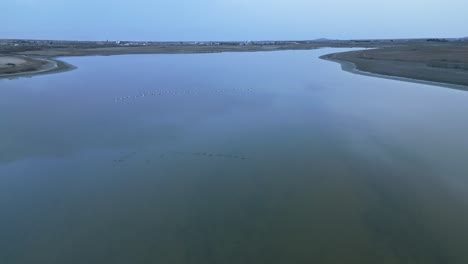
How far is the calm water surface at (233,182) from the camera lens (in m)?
5.89

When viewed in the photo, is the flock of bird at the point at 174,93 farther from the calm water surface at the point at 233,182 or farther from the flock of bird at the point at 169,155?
the flock of bird at the point at 169,155

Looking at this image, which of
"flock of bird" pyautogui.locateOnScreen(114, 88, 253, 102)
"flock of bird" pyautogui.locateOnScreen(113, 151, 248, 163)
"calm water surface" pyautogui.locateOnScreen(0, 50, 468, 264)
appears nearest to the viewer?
"calm water surface" pyautogui.locateOnScreen(0, 50, 468, 264)

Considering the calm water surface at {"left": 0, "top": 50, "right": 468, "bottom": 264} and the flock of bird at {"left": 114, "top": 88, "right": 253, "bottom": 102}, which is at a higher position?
the flock of bird at {"left": 114, "top": 88, "right": 253, "bottom": 102}

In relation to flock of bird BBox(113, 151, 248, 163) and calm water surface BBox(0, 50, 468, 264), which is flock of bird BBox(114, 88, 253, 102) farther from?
flock of bird BBox(113, 151, 248, 163)

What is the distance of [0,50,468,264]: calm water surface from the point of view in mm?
5895

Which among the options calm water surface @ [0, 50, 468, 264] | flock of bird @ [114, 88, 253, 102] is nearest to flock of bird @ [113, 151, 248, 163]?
calm water surface @ [0, 50, 468, 264]

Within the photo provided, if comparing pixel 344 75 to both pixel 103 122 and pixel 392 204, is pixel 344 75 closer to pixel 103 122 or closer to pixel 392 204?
pixel 103 122

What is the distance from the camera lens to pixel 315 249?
5.83m

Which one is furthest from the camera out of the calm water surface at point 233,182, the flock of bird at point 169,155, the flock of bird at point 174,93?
the flock of bird at point 174,93

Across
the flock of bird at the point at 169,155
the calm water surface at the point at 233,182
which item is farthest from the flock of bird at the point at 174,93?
the flock of bird at the point at 169,155

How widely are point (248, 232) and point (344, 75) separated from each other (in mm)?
23836

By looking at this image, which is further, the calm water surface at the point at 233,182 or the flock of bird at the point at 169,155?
the flock of bird at the point at 169,155

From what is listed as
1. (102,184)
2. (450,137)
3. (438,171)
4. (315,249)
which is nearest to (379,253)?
(315,249)

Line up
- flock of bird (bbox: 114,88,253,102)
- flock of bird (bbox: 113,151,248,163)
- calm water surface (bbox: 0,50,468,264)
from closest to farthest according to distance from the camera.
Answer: calm water surface (bbox: 0,50,468,264), flock of bird (bbox: 113,151,248,163), flock of bird (bbox: 114,88,253,102)
